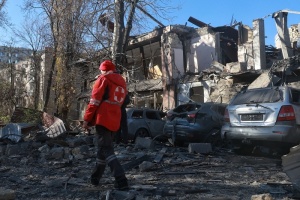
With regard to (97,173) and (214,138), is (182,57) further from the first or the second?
(97,173)

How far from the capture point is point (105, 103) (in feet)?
16.2

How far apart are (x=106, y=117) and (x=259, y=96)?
14.9 ft

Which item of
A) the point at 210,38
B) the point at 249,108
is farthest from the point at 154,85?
the point at 249,108

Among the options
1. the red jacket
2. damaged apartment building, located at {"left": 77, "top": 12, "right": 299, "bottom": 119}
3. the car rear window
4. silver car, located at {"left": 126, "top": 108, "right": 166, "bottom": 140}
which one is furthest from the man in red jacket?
damaged apartment building, located at {"left": 77, "top": 12, "right": 299, "bottom": 119}

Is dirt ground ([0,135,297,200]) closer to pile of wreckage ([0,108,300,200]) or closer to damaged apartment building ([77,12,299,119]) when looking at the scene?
pile of wreckage ([0,108,300,200])

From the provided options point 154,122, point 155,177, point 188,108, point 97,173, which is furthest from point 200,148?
point 154,122

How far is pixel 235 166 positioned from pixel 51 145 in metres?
5.24

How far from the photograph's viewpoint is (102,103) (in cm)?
493

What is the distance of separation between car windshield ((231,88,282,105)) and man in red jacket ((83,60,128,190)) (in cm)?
416

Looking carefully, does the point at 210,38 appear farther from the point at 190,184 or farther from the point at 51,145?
the point at 190,184

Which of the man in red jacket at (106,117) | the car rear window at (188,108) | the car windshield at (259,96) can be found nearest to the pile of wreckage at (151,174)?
the man in red jacket at (106,117)

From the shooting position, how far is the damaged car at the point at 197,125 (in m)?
10.5

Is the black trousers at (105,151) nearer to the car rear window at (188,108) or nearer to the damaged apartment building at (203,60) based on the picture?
the car rear window at (188,108)

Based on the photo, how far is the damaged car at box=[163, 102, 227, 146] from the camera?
412 inches
